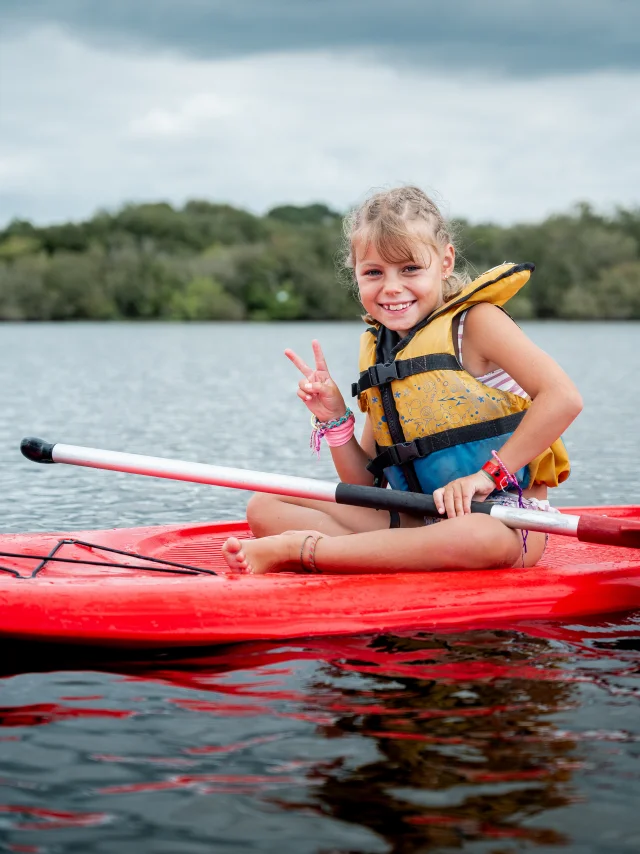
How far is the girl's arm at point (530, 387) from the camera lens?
353 cm

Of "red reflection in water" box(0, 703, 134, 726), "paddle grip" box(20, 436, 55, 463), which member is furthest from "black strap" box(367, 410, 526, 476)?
"red reflection in water" box(0, 703, 134, 726)

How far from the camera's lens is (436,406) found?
3.76 metres

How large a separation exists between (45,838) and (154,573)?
152 centimetres

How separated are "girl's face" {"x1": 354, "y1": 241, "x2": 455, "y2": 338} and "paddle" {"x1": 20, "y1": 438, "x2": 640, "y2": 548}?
61 cm

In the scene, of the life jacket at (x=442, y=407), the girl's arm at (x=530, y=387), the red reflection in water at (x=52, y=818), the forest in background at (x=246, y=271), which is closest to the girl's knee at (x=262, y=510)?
the life jacket at (x=442, y=407)

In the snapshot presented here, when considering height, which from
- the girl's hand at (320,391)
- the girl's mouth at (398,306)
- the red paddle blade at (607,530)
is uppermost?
the girl's mouth at (398,306)

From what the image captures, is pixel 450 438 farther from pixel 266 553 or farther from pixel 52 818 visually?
pixel 52 818

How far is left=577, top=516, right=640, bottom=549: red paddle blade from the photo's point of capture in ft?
11.7

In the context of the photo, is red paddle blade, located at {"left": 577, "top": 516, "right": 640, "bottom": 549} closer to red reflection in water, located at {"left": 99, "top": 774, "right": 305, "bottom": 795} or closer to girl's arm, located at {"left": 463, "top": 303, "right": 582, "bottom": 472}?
girl's arm, located at {"left": 463, "top": 303, "right": 582, "bottom": 472}

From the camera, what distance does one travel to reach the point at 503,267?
377 centimetres

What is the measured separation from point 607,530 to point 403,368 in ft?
2.76

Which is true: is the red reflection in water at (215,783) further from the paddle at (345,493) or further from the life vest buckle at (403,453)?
the life vest buckle at (403,453)

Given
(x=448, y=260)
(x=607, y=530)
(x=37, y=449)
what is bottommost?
(x=607, y=530)

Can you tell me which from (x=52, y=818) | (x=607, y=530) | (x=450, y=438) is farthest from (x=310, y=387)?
(x=52, y=818)
